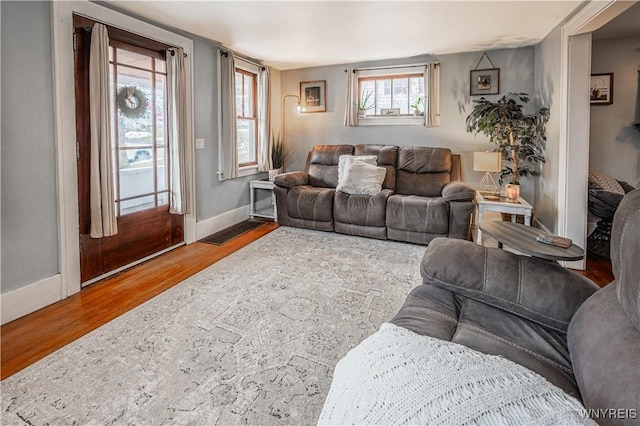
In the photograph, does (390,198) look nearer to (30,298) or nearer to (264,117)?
(264,117)

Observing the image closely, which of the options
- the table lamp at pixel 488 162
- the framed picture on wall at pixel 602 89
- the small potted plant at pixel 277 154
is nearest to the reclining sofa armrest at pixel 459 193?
the table lamp at pixel 488 162

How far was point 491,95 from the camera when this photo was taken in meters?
4.62

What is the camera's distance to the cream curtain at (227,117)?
4305mm

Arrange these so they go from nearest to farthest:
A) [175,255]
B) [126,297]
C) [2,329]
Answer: [2,329]
[126,297]
[175,255]

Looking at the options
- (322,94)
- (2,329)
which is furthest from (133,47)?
(322,94)

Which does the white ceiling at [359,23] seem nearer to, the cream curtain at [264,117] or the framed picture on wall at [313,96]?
the cream curtain at [264,117]

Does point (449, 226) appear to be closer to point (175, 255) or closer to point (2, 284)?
point (175, 255)

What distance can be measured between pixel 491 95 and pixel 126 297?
458cm

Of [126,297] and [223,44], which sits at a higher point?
[223,44]

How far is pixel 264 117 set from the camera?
5.16 meters

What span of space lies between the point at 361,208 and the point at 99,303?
268 centimetres

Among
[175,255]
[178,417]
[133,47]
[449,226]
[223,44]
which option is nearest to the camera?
[178,417]

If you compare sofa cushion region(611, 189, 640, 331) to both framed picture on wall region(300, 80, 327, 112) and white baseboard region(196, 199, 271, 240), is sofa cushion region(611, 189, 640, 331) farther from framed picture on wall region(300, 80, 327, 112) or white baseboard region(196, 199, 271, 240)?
framed picture on wall region(300, 80, 327, 112)

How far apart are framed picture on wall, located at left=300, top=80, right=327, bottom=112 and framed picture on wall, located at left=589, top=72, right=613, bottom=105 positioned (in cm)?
334
